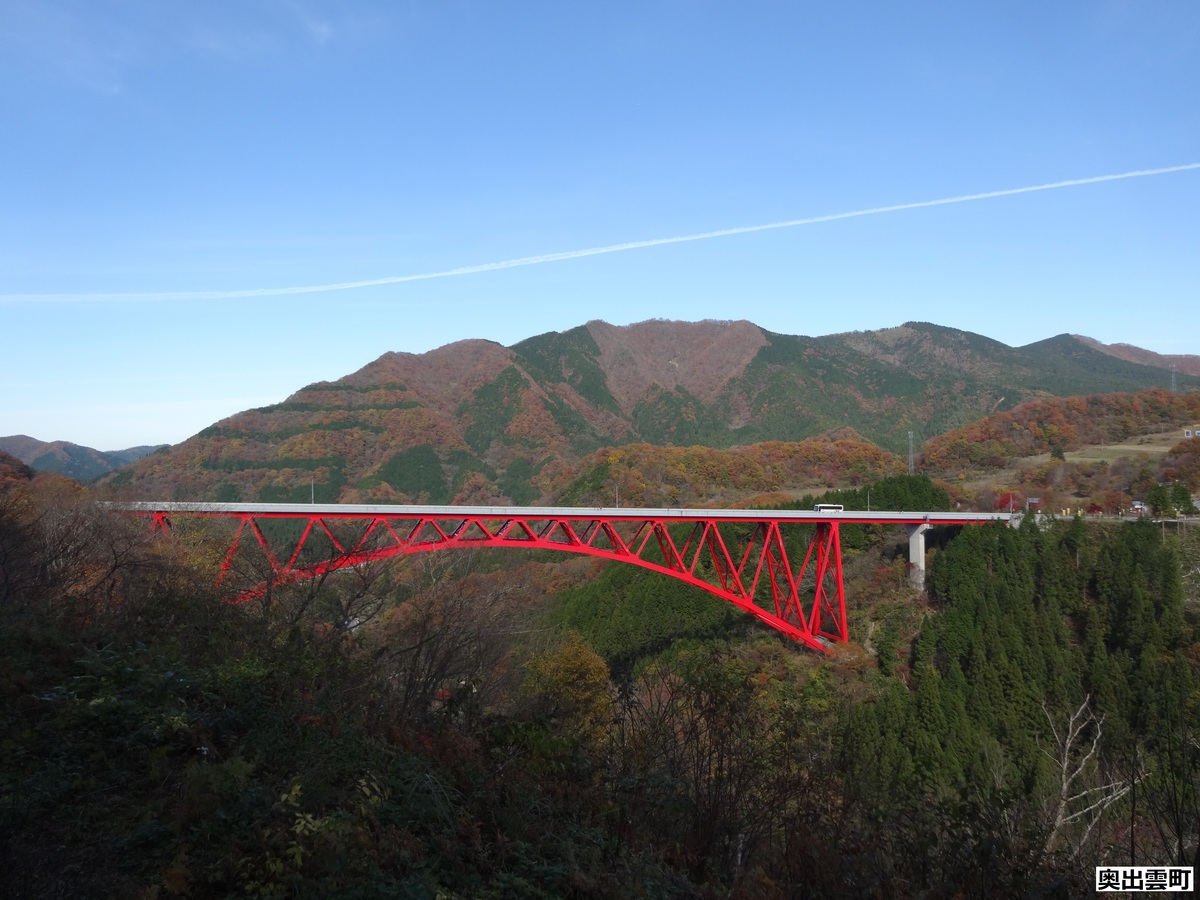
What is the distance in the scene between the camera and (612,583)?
40.6 metres

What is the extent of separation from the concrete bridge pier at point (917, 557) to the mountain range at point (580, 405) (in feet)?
143

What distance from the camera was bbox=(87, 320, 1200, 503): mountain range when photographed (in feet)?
266

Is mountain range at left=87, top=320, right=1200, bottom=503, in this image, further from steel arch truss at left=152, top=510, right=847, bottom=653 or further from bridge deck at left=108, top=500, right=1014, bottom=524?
steel arch truss at left=152, top=510, right=847, bottom=653

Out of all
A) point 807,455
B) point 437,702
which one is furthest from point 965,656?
point 807,455

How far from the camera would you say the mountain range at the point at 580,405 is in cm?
8100

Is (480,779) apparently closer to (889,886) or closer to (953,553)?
(889,886)

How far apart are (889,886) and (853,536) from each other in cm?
3746

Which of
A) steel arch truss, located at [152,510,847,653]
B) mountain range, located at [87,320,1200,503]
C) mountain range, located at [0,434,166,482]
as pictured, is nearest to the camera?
steel arch truss, located at [152,510,847,653]

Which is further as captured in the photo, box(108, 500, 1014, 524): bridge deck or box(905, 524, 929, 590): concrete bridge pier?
box(905, 524, 929, 590): concrete bridge pier

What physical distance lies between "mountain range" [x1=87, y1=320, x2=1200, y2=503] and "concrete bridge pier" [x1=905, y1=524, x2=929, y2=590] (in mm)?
43532

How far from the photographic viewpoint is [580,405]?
14162 centimetres

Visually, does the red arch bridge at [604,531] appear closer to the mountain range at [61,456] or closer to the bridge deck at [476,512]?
the bridge deck at [476,512]

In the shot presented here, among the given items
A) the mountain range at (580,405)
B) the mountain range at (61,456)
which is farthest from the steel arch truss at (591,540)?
the mountain range at (61,456)

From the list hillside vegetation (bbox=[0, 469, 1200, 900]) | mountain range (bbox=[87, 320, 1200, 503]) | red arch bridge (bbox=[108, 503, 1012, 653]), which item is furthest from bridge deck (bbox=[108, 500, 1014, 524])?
mountain range (bbox=[87, 320, 1200, 503])
